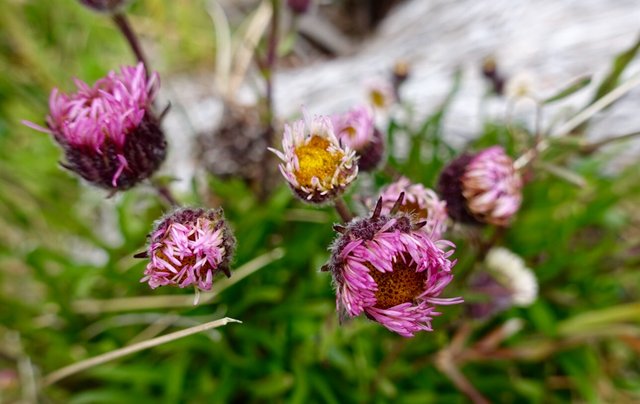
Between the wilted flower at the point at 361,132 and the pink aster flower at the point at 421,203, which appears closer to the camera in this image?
the pink aster flower at the point at 421,203

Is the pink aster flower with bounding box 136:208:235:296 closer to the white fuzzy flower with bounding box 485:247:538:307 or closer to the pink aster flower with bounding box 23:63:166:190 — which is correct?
the pink aster flower with bounding box 23:63:166:190

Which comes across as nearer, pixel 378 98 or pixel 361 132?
pixel 361 132

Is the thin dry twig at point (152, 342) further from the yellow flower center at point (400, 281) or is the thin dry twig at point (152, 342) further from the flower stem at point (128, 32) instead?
the flower stem at point (128, 32)

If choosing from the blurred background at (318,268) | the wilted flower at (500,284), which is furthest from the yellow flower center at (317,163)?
the wilted flower at (500,284)

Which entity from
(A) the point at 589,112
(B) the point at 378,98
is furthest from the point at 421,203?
(B) the point at 378,98

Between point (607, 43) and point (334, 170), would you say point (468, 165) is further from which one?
point (607, 43)

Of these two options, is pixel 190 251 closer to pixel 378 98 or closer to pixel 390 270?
pixel 390 270
